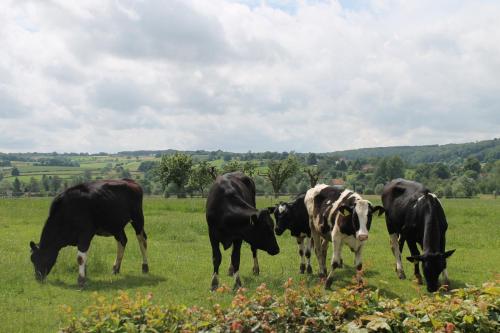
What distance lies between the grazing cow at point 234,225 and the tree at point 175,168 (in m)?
65.9

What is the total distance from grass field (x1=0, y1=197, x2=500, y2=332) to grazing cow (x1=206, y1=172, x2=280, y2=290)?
0.99 meters

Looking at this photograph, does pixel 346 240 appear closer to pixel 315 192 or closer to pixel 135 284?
pixel 315 192

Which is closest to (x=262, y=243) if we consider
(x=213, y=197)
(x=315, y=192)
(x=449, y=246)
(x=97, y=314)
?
(x=213, y=197)

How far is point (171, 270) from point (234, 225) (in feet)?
14.0

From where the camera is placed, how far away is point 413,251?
14.3 m

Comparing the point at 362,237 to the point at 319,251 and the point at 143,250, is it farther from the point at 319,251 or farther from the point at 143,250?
the point at 143,250

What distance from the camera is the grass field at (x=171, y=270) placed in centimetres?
1128

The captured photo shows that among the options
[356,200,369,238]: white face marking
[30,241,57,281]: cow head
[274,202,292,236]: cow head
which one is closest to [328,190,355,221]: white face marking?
[356,200,369,238]: white face marking

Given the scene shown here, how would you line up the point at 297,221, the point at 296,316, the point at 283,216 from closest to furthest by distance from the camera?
1. the point at 296,316
2. the point at 297,221
3. the point at 283,216

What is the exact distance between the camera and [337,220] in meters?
12.8

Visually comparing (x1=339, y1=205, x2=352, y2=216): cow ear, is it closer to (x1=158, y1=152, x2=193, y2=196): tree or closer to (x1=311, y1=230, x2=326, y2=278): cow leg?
(x1=311, y1=230, x2=326, y2=278): cow leg

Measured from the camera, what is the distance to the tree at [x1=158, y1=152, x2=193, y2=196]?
7856cm

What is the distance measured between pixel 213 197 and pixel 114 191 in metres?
3.92

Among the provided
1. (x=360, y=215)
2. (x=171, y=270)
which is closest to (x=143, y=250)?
(x=171, y=270)
